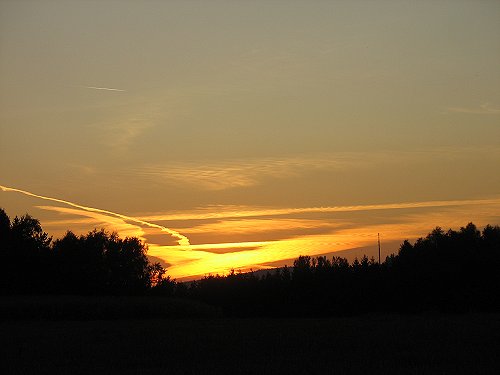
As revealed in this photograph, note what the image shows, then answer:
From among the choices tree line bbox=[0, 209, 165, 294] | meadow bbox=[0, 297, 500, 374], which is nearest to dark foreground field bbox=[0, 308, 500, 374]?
meadow bbox=[0, 297, 500, 374]

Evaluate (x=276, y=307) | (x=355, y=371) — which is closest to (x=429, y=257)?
(x=276, y=307)

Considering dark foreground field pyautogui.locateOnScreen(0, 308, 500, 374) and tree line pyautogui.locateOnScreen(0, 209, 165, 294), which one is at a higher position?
tree line pyautogui.locateOnScreen(0, 209, 165, 294)

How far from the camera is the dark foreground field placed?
63.5 feet

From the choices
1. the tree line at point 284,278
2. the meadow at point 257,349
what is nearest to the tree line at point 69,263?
the tree line at point 284,278

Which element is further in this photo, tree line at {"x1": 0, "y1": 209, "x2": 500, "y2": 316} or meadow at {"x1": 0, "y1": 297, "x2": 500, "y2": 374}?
tree line at {"x1": 0, "y1": 209, "x2": 500, "y2": 316}

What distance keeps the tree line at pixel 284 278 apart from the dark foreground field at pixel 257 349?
32.4 meters

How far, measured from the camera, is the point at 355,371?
18438 millimetres

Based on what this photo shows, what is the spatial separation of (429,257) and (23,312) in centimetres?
4838

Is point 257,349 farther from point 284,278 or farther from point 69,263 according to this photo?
point 284,278

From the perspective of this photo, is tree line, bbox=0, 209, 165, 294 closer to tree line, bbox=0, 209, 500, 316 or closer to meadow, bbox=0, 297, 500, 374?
tree line, bbox=0, 209, 500, 316

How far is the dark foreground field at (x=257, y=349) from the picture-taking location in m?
19.4

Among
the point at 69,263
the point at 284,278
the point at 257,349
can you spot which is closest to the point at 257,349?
the point at 257,349

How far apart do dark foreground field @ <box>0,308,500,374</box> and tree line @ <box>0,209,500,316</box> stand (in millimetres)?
32382

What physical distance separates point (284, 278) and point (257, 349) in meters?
62.5
